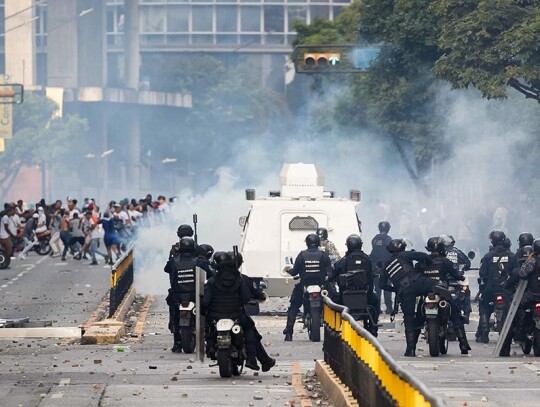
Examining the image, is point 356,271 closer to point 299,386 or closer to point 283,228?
point 299,386

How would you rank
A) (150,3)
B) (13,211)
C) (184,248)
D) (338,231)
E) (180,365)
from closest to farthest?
(180,365) → (184,248) → (338,231) → (13,211) → (150,3)

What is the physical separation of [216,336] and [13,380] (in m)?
2.18

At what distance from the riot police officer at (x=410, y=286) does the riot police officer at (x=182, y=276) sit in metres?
2.45

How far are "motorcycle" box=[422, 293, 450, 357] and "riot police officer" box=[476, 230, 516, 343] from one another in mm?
2357

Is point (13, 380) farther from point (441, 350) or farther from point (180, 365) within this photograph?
point (441, 350)

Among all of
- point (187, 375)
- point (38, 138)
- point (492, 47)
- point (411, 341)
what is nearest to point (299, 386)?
point (187, 375)

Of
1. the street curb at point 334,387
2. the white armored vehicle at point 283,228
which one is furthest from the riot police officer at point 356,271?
the white armored vehicle at point 283,228

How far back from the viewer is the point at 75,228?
2010 inches

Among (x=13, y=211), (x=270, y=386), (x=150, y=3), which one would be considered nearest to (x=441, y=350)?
(x=270, y=386)

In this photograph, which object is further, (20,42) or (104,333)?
(20,42)

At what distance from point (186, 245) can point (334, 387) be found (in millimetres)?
6188

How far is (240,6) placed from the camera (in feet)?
567

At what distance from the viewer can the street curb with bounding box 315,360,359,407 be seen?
15.3 metres

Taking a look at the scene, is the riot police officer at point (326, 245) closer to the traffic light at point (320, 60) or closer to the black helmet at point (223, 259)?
the black helmet at point (223, 259)
